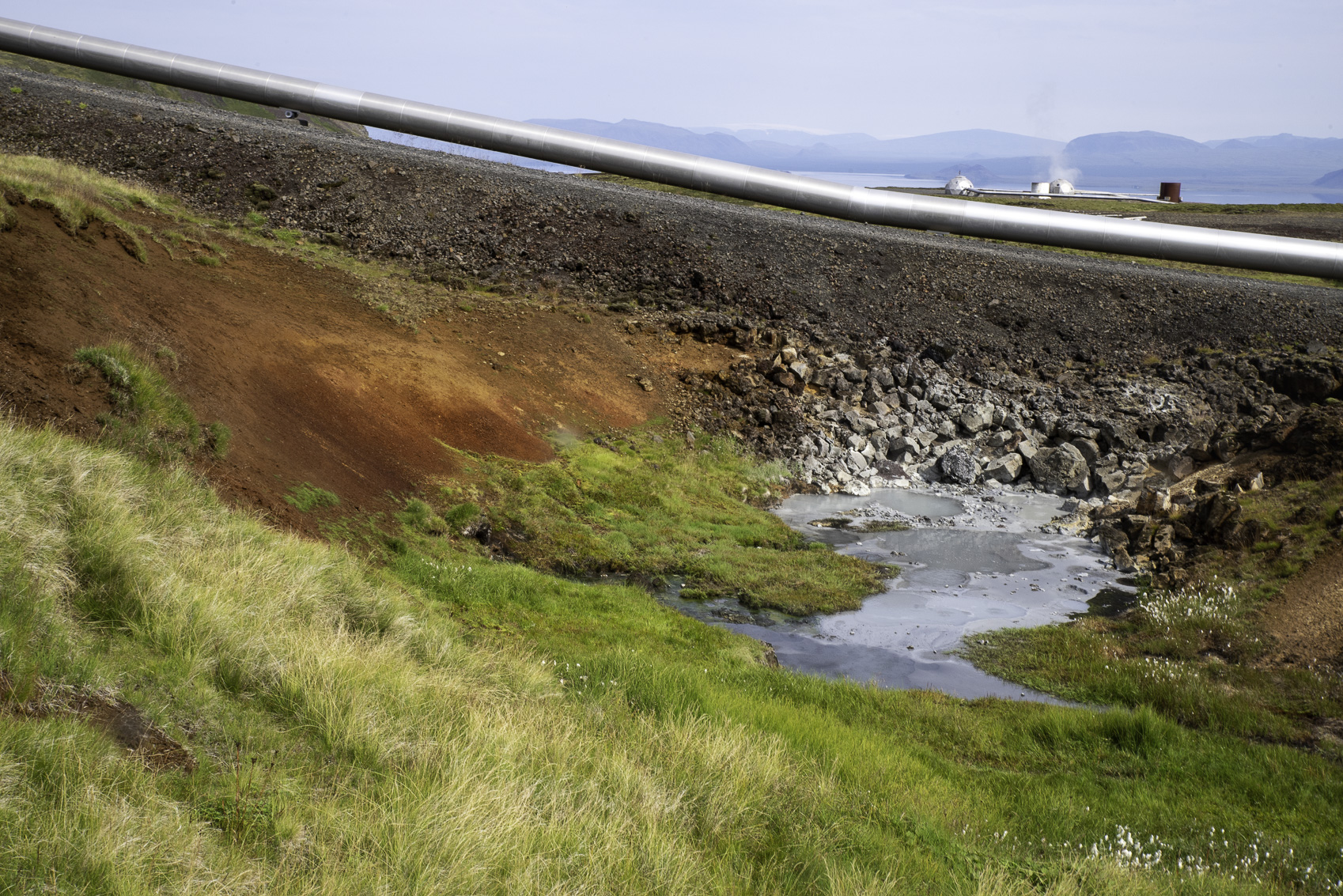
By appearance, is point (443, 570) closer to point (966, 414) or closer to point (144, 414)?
point (144, 414)

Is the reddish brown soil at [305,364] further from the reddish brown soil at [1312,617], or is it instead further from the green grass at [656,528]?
the reddish brown soil at [1312,617]

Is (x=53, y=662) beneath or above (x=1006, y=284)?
beneath

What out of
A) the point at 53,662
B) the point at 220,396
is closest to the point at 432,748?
the point at 53,662

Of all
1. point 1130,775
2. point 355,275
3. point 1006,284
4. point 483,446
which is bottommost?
point 1130,775

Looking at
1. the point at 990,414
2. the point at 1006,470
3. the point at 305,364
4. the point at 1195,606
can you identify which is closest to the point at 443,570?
the point at 305,364

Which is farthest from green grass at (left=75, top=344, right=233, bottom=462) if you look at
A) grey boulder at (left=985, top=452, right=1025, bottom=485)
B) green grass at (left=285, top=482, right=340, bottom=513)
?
grey boulder at (left=985, top=452, right=1025, bottom=485)

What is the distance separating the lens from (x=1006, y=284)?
24578 millimetres

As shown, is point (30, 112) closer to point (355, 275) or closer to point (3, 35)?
point (3, 35)

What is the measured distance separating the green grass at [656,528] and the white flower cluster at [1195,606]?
391 centimetres

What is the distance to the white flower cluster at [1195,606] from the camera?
11789 millimetres

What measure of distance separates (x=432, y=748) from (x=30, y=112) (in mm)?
25184

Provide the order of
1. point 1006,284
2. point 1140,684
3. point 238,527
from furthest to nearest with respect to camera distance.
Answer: point 1006,284, point 1140,684, point 238,527

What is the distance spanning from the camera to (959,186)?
54.3 metres

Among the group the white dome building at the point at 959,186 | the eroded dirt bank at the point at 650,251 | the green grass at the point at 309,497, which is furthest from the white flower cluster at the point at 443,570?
the white dome building at the point at 959,186
